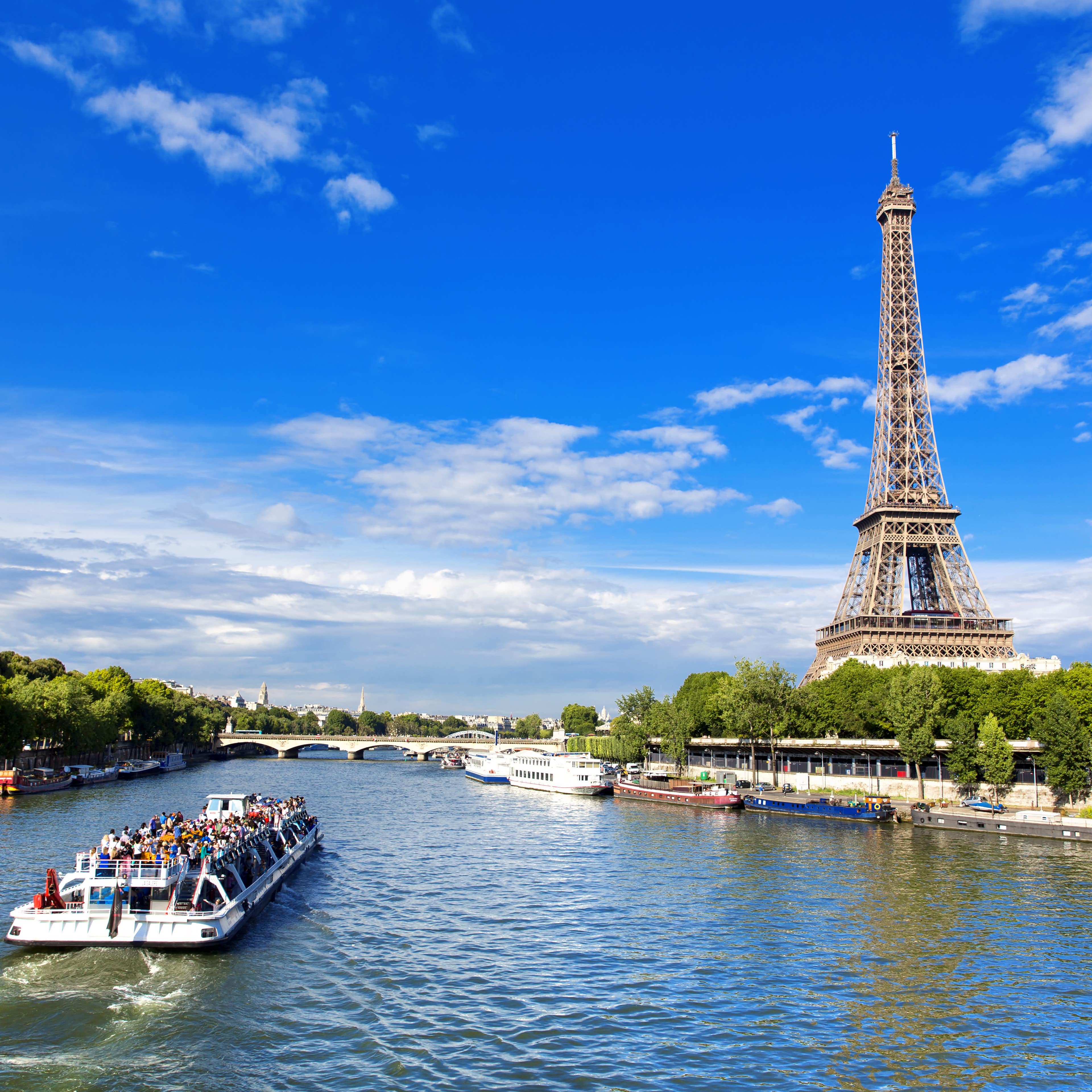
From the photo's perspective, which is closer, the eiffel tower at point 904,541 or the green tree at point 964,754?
the green tree at point 964,754

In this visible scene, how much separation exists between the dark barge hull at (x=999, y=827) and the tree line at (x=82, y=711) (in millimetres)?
83158

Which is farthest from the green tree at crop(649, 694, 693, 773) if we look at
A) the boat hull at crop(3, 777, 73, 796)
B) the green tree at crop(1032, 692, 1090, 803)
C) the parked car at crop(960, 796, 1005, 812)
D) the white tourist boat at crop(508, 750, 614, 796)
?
the boat hull at crop(3, 777, 73, 796)

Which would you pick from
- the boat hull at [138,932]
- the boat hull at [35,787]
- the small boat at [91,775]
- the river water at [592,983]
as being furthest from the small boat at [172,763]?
the boat hull at [138,932]

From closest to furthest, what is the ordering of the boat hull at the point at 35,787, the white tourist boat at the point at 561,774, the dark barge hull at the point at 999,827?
the dark barge hull at the point at 999,827 → the boat hull at the point at 35,787 → the white tourist boat at the point at 561,774

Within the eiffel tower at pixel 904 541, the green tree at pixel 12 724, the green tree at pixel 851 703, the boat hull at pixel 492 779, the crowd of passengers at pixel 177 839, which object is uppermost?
the eiffel tower at pixel 904 541

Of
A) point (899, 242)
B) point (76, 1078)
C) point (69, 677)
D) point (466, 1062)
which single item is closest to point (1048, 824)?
point (466, 1062)

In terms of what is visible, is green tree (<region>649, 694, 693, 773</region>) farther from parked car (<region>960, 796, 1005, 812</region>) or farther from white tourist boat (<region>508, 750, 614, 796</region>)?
parked car (<region>960, 796, 1005, 812</region>)

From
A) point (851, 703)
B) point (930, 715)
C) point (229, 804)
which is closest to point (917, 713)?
point (930, 715)

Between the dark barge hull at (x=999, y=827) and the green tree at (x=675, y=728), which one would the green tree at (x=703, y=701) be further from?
the dark barge hull at (x=999, y=827)

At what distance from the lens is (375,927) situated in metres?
37.4

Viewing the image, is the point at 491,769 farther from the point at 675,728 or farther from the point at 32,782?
the point at 32,782

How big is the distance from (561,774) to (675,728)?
1601cm

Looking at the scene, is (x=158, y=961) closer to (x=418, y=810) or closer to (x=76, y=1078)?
(x=76, y=1078)

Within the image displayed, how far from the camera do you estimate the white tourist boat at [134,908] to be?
102 ft
